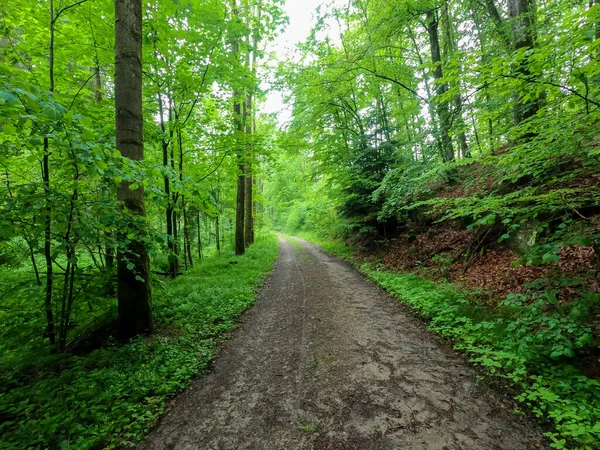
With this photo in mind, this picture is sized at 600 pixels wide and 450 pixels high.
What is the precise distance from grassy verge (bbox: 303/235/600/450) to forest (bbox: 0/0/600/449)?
2 centimetres

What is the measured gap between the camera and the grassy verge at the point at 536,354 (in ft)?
8.32

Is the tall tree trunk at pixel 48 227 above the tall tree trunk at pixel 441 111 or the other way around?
the other way around

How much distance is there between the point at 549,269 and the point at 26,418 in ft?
27.3

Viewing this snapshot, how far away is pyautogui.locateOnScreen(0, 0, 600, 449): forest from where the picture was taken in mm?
2840

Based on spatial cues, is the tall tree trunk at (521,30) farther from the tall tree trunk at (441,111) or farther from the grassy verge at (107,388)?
the grassy verge at (107,388)

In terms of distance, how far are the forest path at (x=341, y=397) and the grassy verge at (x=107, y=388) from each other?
14.2 inches

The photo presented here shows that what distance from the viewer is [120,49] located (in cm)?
428

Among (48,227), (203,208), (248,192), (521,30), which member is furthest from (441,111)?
(248,192)

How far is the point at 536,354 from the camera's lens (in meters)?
3.40

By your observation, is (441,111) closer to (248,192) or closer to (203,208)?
(203,208)

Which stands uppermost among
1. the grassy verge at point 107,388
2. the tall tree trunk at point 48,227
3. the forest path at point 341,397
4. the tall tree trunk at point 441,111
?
the tall tree trunk at point 441,111

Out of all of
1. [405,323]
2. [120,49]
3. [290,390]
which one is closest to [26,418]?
[290,390]

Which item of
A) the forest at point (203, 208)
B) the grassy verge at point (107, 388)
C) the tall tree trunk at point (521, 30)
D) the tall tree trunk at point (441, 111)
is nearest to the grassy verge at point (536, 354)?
the forest at point (203, 208)

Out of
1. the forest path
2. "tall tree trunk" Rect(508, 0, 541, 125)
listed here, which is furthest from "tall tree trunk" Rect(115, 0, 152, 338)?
"tall tree trunk" Rect(508, 0, 541, 125)
